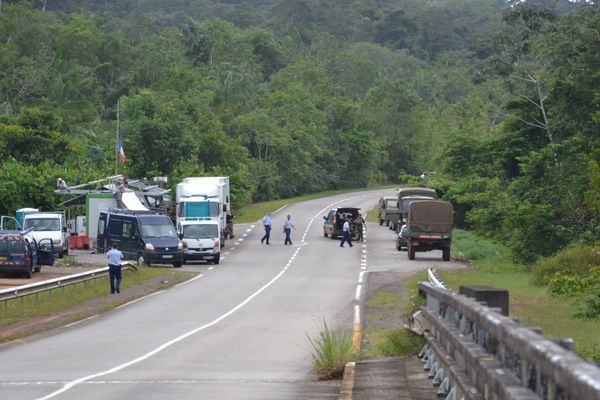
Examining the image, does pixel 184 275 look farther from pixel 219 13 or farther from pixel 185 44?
pixel 219 13

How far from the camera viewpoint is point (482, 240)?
A: 59188 mm

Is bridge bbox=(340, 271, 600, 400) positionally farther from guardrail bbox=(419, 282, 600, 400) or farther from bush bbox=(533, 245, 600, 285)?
bush bbox=(533, 245, 600, 285)

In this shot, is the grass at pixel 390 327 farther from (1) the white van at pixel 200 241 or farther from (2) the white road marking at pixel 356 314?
(1) the white van at pixel 200 241

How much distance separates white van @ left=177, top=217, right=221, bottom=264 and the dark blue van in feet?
4.07

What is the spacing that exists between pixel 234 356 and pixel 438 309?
6.23 metres

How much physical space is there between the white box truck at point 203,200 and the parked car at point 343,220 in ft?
26.2

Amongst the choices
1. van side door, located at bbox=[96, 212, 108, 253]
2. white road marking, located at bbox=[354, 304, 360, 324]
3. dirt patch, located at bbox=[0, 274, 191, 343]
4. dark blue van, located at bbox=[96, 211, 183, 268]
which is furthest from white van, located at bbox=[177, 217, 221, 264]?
white road marking, located at bbox=[354, 304, 360, 324]

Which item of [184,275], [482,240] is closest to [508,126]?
[482,240]

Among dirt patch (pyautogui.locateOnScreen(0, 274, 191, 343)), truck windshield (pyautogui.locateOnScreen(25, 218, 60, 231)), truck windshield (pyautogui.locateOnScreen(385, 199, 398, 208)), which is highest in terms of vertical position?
truck windshield (pyautogui.locateOnScreen(385, 199, 398, 208))

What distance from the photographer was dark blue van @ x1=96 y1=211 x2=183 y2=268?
46219 millimetres

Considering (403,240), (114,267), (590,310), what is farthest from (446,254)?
(590,310)

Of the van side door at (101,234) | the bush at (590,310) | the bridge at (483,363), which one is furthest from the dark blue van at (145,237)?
the bridge at (483,363)

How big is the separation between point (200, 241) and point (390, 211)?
26.7m

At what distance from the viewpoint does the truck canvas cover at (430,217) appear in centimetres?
5112
